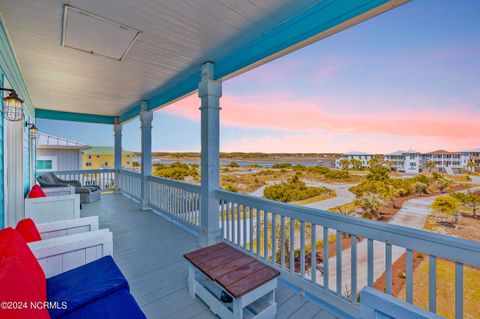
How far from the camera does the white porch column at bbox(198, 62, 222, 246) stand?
129 inches

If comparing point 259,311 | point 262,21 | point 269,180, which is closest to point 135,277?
point 259,311

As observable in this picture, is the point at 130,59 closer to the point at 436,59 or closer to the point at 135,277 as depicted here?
the point at 135,277

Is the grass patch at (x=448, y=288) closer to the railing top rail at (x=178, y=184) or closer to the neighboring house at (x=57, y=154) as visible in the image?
the railing top rail at (x=178, y=184)

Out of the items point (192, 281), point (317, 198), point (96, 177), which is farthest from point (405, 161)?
point (96, 177)

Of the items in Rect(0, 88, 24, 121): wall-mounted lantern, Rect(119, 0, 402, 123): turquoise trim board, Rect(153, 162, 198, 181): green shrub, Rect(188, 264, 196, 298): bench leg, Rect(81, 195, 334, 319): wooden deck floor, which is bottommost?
Rect(81, 195, 334, 319): wooden deck floor

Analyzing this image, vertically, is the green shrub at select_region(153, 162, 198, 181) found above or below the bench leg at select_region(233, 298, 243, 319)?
above

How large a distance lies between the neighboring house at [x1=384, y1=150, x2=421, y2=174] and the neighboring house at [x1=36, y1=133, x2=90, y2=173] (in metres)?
11.7

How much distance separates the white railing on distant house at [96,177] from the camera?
24.5ft

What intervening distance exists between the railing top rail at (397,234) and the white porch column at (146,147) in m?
4.19

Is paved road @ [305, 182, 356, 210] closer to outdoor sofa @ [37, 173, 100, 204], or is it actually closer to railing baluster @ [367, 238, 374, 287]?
railing baluster @ [367, 238, 374, 287]

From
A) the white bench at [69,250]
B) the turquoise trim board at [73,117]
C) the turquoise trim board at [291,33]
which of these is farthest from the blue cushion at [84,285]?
the turquoise trim board at [73,117]

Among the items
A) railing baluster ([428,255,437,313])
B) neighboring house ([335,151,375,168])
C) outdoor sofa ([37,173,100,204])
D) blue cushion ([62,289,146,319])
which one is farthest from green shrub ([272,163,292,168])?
outdoor sofa ([37,173,100,204])

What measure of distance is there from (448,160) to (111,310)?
2703 millimetres

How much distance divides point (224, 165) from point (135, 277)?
6.64 feet
